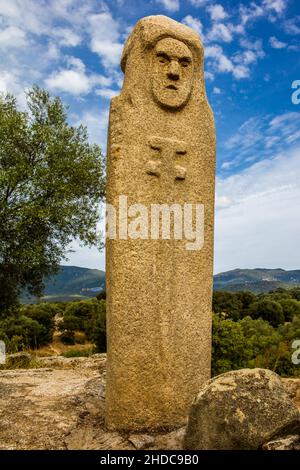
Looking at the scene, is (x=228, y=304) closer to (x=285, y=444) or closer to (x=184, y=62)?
(x=184, y=62)

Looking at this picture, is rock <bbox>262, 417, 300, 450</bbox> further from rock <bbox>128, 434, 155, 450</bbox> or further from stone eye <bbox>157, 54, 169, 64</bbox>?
stone eye <bbox>157, 54, 169, 64</bbox>

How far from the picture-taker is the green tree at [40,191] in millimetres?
14320

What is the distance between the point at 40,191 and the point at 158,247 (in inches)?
408

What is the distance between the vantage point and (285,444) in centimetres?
358

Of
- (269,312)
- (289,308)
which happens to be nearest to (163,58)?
(269,312)

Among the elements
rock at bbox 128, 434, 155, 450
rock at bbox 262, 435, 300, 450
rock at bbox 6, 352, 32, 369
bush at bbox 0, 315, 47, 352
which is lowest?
bush at bbox 0, 315, 47, 352

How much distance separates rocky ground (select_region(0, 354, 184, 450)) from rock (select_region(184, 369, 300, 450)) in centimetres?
65

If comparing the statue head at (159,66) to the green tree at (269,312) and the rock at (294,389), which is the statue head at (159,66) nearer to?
the rock at (294,389)

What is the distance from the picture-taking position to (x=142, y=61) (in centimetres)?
558

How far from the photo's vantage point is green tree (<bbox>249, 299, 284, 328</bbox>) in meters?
31.0

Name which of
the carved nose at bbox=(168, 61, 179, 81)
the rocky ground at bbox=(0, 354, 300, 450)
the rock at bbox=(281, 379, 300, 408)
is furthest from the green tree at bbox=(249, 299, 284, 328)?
the carved nose at bbox=(168, 61, 179, 81)

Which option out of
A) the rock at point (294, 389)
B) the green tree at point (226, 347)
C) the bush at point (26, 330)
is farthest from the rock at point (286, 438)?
the bush at point (26, 330)

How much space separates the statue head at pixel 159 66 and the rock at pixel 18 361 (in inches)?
348
